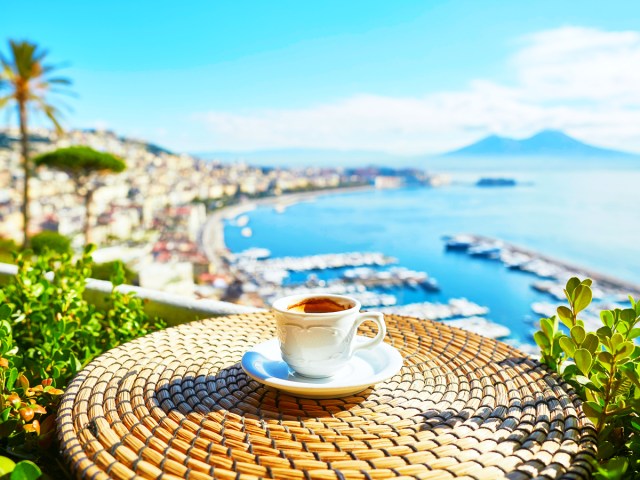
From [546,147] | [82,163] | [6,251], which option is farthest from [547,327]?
[546,147]

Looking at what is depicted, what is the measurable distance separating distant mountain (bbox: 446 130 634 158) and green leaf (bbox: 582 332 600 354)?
43.6 m

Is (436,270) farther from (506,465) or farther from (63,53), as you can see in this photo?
(63,53)

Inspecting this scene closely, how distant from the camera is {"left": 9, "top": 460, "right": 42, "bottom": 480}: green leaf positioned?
0.55m

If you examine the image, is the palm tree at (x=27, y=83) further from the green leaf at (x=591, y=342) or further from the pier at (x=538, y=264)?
the pier at (x=538, y=264)

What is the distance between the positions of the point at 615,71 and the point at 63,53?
2421 inches

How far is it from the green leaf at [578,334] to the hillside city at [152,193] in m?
14.5

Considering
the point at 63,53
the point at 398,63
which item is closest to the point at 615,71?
the point at 398,63

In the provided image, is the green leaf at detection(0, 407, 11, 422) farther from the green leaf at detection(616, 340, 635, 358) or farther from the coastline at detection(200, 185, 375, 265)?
the coastline at detection(200, 185, 375, 265)

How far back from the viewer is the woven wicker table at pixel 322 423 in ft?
1.79

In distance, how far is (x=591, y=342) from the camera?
0.72 metres

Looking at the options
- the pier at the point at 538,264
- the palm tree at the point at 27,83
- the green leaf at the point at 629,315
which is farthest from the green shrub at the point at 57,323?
the pier at the point at 538,264

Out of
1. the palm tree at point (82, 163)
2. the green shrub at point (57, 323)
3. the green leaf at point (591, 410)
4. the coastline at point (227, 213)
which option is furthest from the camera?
the coastline at point (227, 213)

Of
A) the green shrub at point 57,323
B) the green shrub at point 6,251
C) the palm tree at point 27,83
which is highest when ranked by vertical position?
the palm tree at point 27,83

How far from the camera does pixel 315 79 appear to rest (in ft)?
209
